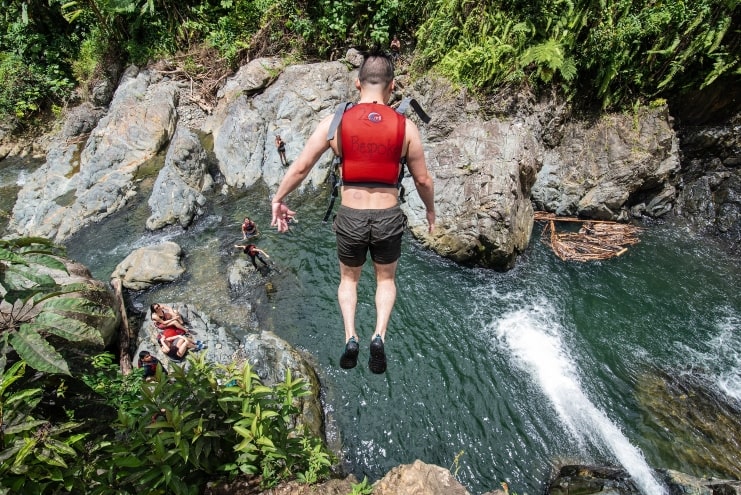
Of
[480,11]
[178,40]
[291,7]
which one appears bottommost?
[178,40]

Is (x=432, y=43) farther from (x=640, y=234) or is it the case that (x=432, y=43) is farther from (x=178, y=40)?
(x=178, y=40)

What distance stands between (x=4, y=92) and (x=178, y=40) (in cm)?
816

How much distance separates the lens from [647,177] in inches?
417

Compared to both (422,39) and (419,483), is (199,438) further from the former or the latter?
(422,39)

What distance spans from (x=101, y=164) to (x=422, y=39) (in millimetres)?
12050

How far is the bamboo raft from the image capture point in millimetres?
9828

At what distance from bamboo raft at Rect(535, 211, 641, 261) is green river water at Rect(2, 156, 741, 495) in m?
0.27

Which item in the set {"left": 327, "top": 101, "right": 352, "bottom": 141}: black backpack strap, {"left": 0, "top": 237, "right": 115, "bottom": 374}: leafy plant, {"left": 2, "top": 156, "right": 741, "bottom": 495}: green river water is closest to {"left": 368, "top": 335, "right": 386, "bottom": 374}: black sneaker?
{"left": 327, "top": 101, "right": 352, "bottom": 141}: black backpack strap

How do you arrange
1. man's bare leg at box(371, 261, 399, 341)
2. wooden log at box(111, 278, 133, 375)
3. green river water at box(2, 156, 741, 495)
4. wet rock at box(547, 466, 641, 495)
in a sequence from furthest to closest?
wooden log at box(111, 278, 133, 375) < green river water at box(2, 156, 741, 495) < wet rock at box(547, 466, 641, 495) < man's bare leg at box(371, 261, 399, 341)

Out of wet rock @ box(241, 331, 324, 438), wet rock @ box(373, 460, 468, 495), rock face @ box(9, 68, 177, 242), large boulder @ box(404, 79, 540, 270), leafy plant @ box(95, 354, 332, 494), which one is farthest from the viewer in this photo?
rock face @ box(9, 68, 177, 242)

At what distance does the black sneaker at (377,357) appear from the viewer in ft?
11.9

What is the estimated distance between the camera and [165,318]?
7.71 meters

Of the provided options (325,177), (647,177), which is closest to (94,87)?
(325,177)

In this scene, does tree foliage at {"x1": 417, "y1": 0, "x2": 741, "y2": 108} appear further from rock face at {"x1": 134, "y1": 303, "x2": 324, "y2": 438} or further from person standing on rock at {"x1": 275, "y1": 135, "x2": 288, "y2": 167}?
rock face at {"x1": 134, "y1": 303, "x2": 324, "y2": 438}
